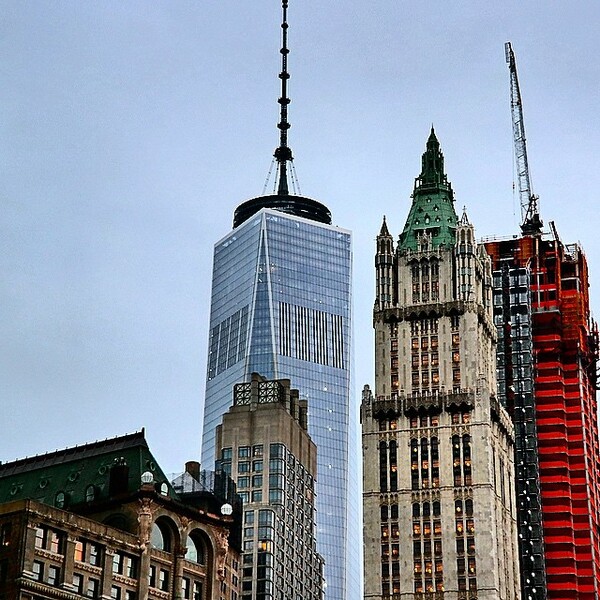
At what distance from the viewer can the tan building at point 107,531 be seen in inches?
5832

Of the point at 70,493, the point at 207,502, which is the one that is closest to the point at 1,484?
the point at 70,493

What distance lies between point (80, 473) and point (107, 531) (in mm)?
19217

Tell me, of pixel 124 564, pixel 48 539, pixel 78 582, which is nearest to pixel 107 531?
pixel 124 564

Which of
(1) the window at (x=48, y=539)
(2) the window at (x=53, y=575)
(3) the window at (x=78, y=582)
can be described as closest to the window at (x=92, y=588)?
(3) the window at (x=78, y=582)

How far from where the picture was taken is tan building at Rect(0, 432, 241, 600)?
148125 millimetres

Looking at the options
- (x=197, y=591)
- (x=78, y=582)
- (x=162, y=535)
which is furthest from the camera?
(x=197, y=591)

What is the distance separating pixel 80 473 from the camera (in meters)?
174

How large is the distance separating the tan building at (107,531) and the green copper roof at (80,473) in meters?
0.17

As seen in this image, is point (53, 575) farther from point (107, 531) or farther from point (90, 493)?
point (90, 493)

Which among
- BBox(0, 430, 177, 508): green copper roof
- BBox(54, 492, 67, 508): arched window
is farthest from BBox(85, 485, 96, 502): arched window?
BBox(54, 492, 67, 508): arched window

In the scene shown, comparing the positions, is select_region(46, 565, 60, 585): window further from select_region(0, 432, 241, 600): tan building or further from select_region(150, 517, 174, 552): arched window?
select_region(150, 517, 174, 552): arched window

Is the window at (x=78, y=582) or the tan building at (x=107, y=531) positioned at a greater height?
the tan building at (x=107, y=531)

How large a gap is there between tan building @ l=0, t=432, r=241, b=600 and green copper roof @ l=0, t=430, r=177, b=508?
17 centimetres

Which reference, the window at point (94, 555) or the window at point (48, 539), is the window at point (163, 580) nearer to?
the window at point (94, 555)
